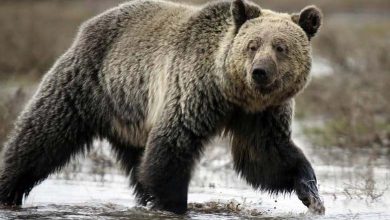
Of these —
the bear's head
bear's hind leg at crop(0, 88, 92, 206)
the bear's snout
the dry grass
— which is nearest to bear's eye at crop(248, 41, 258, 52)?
the bear's head

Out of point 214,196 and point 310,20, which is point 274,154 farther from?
point 214,196

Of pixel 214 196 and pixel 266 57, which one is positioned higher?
pixel 266 57

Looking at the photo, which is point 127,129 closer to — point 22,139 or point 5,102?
point 22,139

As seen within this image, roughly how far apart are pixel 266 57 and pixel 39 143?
2.38m

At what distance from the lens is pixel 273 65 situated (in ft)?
23.6

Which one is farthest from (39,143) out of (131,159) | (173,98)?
(173,98)

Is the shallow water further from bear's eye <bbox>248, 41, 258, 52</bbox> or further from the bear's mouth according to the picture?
bear's eye <bbox>248, 41, 258, 52</bbox>

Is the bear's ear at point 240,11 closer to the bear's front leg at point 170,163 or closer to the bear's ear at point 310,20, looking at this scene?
the bear's ear at point 310,20

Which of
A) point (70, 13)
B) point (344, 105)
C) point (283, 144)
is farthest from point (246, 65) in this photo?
point (70, 13)

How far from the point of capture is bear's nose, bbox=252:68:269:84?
23.3 feet

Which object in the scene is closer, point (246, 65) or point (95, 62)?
point (246, 65)

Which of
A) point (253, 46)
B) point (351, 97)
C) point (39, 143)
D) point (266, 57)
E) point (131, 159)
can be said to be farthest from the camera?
point (351, 97)

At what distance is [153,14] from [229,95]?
1.46m

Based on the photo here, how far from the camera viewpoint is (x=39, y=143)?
8.39 metres
